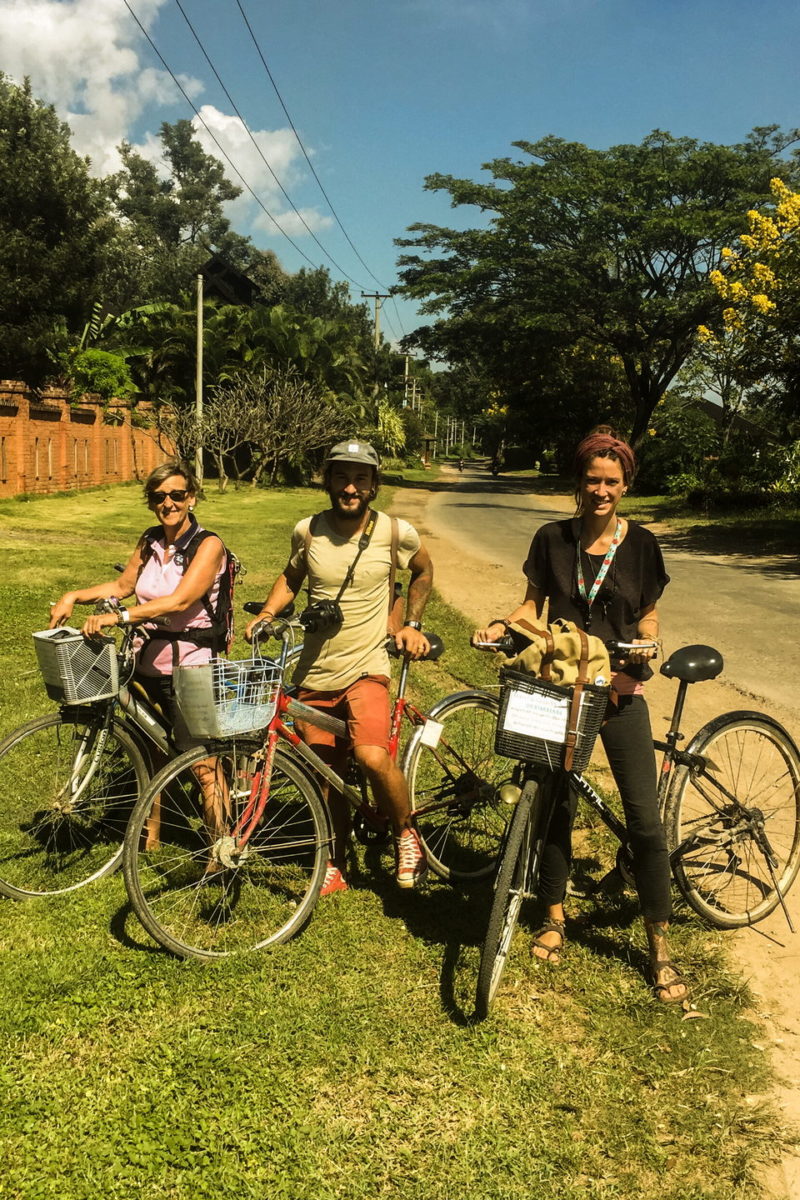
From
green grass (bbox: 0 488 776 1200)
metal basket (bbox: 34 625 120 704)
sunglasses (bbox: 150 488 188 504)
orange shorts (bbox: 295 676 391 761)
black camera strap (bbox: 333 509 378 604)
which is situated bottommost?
green grass (bbox: 0 488 776 1200)

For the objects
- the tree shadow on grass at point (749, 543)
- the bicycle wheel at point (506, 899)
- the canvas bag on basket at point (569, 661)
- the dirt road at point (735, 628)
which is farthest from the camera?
the tree shadow on grass at point (749, 543)

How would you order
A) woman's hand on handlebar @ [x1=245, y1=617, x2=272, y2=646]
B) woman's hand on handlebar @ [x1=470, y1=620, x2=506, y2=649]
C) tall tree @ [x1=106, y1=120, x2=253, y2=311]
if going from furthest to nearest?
1. tall tree @ [x1=106, y1=120, x2=253, y2=311]
2. woman's hand on handlebar @ [x1=245, y1=617, x2=272, y2=646]
3. woman's hand on handlebar @ [x1=470, y1=620, x2=506, y2=649]

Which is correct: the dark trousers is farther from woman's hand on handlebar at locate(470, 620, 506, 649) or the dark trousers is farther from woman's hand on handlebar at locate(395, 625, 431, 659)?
woman's hand on handlebar at locate(395, 625, 431, 659)

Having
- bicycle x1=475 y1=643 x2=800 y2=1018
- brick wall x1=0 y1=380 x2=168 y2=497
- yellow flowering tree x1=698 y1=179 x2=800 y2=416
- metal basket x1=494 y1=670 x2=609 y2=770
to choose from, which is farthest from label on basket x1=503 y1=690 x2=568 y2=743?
brick wall x1=0 y1=380 x2=168 y2=497

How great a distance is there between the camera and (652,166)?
27.0m

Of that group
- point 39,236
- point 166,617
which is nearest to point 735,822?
point 166,617

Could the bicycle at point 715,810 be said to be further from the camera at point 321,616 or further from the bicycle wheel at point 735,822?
the camera at point 321,616

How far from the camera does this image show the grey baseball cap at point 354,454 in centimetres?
354

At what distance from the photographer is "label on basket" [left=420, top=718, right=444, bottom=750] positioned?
3.95m

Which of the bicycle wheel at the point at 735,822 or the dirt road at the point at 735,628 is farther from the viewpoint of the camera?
the bicycle wheel at the point at 735,822

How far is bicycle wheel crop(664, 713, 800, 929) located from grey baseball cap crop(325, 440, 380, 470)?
163 cm

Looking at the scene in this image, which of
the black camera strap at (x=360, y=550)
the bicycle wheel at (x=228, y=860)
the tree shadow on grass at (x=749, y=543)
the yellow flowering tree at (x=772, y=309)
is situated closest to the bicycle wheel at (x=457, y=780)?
the bicycle wheel at (x=228, y=860)

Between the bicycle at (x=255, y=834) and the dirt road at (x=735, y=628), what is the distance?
1.22 meters

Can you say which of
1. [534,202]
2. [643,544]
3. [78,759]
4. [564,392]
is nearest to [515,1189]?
[643,544]
